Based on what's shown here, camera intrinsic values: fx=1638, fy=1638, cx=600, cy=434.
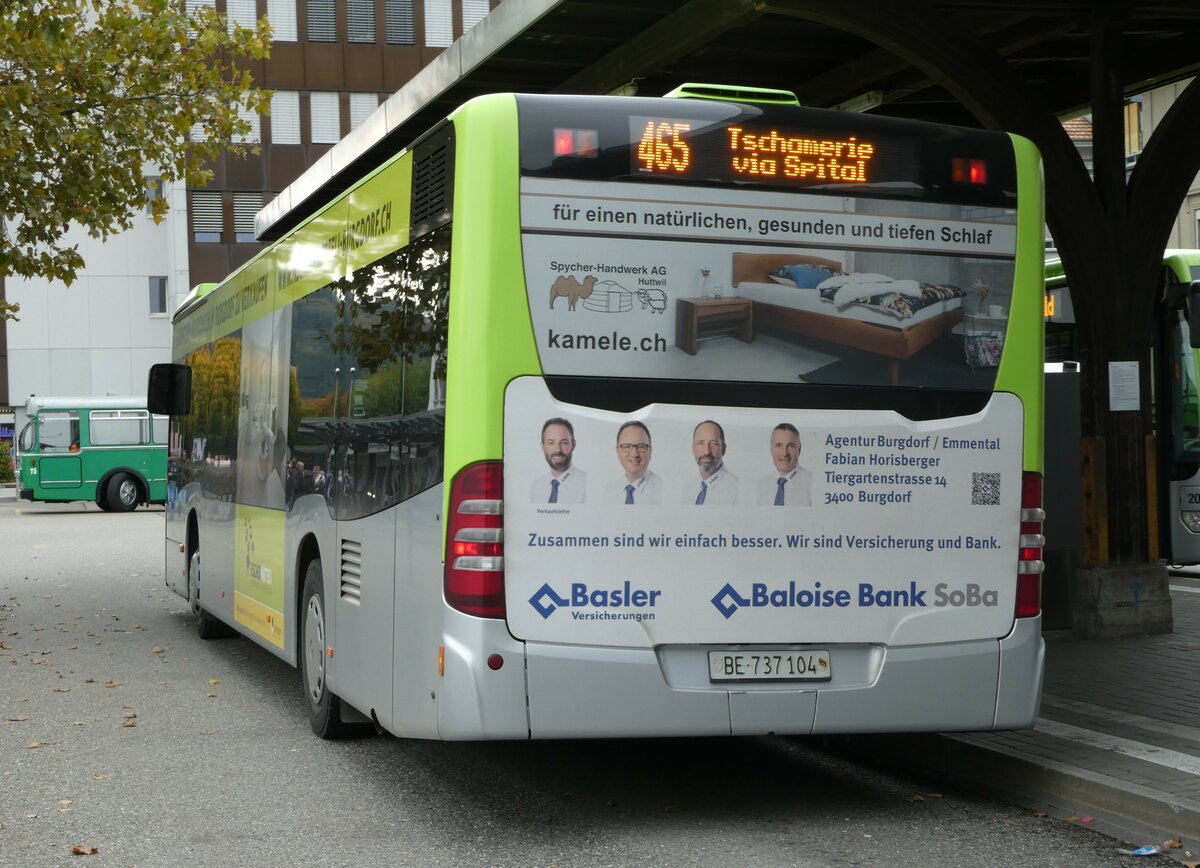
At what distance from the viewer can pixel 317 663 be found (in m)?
8.29

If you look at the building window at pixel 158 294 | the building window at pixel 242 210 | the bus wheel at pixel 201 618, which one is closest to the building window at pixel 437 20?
the building window at pixel 242 210

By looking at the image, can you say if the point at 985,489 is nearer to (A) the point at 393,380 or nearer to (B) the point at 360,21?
(A) the point at 393,380

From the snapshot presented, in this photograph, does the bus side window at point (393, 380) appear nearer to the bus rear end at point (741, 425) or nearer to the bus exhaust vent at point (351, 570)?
the bus exhaust vent at point (351, 570)

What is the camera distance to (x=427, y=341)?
250 inches

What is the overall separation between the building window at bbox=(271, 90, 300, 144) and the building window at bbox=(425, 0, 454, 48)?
4.94 m

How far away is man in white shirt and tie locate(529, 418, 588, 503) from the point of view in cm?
598

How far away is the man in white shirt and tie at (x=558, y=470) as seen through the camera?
5.98m

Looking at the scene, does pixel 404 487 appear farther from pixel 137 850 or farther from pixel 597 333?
pixel 137 850

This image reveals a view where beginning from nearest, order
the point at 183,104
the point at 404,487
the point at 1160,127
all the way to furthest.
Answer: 1. the point at 404,487
2. the point at 1160,127
3. the point at 183,104

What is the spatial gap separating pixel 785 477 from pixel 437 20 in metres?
52.0

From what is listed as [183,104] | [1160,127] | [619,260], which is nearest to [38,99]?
[183,104]

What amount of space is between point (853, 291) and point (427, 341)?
1.66m

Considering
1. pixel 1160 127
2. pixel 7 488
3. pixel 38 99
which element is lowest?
pixel 7 488

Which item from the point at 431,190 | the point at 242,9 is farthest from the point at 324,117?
the point at 431,190
